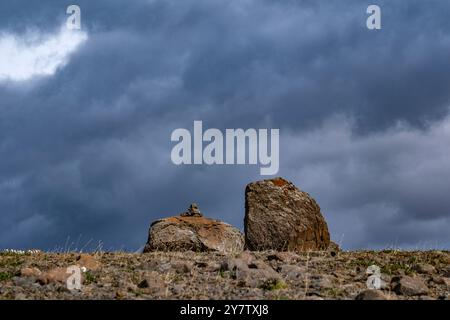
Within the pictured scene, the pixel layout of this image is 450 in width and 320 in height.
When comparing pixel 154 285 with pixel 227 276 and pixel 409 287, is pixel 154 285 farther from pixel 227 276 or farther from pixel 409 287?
pixel 409 287

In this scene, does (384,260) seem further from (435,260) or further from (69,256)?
(69,256)

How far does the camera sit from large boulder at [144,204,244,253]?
28.0 meters

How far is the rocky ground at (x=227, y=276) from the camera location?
658 inches

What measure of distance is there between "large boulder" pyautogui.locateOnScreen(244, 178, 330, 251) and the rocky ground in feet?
8.93

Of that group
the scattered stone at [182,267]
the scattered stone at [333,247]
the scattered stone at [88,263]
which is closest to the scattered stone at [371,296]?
the scattered stone at [182,267]

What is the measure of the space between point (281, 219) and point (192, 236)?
365 centimetres

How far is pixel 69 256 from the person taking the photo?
75.7 ft

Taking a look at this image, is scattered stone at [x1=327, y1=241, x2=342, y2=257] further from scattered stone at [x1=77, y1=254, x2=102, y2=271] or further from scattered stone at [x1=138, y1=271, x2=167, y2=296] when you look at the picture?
scattered stone at [x1=138, y1=271, x2=167, y2=296]

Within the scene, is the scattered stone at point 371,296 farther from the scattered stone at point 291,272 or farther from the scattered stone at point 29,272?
the scattered stone at point 29,272
